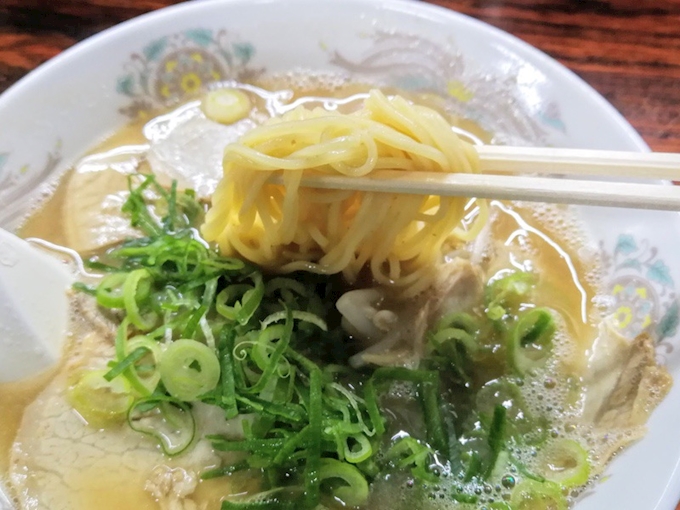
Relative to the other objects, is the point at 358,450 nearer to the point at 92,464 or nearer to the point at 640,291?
the point at 92,464

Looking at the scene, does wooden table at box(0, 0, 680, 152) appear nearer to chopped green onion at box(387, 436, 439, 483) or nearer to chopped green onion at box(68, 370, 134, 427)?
chopped green onion at box(68, 370, 134, 427)

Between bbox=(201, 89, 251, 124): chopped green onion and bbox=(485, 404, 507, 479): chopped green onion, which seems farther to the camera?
bbox=(201, 89, 251, 124): chopped green onion

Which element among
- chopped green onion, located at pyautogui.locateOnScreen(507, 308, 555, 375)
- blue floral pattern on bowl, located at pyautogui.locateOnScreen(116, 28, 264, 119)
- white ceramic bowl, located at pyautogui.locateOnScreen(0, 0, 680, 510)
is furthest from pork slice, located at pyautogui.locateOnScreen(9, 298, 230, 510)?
blue floral pattern on bowl, located at pyautogui.locateOnScreen(116, 28, 264, 119)

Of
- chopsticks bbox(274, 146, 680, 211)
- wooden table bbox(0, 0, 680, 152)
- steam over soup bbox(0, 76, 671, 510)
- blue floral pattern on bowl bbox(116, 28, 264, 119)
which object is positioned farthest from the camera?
wooden table bbox(0, 0, 680, 152)

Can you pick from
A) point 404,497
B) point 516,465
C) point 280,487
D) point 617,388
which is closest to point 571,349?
point 617,388

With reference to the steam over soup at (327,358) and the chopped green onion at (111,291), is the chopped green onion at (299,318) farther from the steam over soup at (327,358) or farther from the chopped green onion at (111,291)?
the chopped green onion at (111,291)

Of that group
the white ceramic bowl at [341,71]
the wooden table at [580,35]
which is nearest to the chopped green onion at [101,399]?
the white ceramic bowl at [341,71]

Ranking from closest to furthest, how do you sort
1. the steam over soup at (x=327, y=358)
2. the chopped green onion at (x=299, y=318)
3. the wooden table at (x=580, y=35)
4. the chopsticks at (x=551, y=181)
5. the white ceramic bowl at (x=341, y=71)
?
the chopsticks at (x=551, y=181), the steam over soup at (x=327, y=358), the chopped green onion at (x=299, y=318), the white ceramic bowl at (x=341, y=71), the wooden table at (x=580, y=35)
